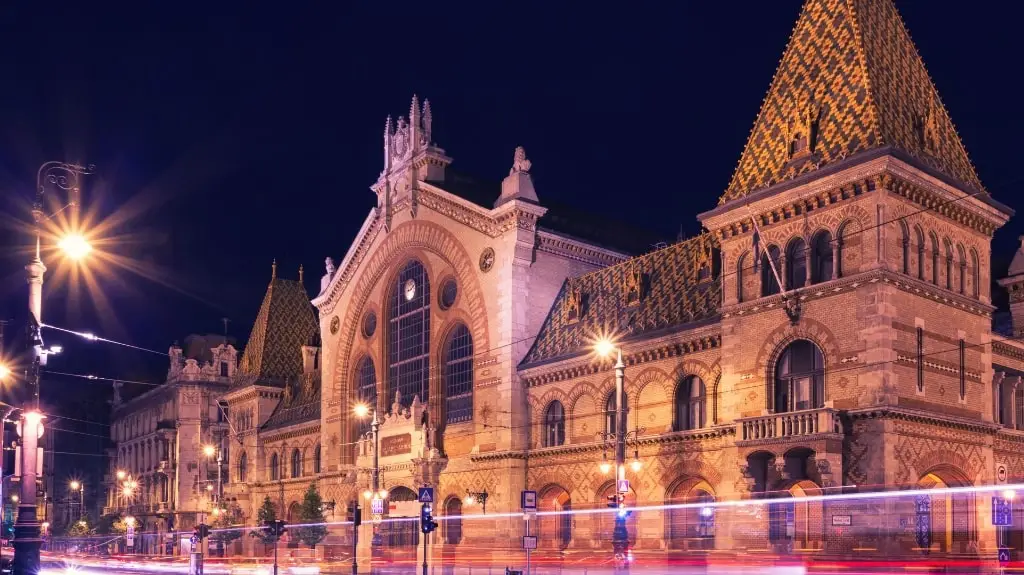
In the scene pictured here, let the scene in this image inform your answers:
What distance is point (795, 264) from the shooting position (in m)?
37.5

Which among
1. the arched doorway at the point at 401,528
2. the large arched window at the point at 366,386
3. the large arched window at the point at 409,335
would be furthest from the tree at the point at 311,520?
the large arched window at the point at 409,335

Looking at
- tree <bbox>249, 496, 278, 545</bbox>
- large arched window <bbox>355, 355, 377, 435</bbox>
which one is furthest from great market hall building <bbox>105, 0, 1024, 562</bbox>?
tree <bbox>249, 496, 278, 545</bbox>

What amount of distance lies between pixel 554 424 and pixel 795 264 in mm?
15429

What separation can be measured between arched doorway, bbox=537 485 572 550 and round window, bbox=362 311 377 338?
16.9m

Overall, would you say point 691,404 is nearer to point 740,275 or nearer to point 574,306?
point 740,275

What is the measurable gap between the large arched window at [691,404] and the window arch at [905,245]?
920 cm

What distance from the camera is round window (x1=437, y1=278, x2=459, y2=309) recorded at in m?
55.6

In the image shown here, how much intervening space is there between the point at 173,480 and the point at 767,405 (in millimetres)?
67263

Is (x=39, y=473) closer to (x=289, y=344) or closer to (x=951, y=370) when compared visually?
(x=951, y=370)

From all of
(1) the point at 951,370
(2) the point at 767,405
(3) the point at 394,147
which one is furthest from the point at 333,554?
(1) the point at 951,370

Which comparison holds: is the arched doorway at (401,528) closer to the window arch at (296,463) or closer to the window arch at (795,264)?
the window arch at (296,463)

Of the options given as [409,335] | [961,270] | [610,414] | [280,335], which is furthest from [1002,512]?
[280,335]

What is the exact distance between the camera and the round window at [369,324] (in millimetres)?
62331

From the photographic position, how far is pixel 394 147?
199ft
